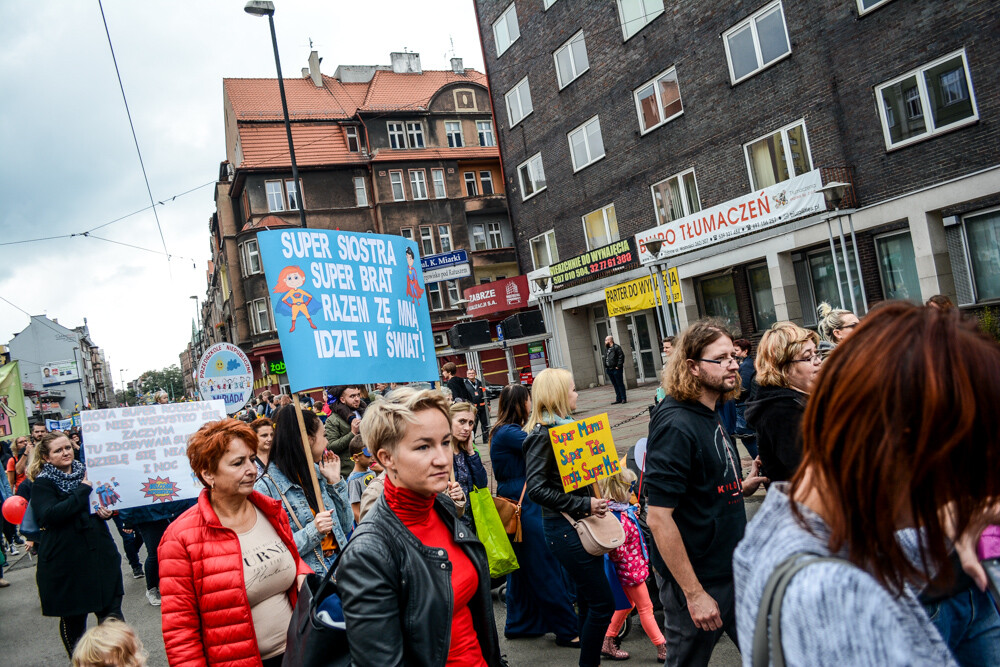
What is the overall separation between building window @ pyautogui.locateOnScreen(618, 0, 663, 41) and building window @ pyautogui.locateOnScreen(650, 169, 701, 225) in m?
4.64

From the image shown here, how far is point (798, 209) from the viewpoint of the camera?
15.8 meters

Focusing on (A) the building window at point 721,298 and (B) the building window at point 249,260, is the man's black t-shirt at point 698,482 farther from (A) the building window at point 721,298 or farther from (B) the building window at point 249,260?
(B) the building window at point 249,260

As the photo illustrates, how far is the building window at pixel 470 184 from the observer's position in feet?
136

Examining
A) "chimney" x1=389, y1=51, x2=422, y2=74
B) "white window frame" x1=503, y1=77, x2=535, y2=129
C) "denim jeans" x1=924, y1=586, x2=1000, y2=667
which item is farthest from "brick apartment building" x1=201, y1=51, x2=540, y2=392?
"denim jeans" x1=924, y1=586, x2=1000, y2=667

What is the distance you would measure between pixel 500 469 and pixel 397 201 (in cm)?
3594

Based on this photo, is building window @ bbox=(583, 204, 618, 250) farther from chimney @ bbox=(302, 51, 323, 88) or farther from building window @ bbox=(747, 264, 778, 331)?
chimney @ bbox=(302, 51, 323, 88)

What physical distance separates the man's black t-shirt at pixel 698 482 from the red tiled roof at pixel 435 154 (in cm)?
3834

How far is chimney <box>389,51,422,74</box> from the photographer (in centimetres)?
4462

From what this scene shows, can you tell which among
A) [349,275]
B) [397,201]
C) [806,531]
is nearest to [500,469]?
[349,275]

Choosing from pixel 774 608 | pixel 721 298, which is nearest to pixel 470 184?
pixel 721 298

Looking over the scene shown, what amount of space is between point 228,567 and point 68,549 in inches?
115

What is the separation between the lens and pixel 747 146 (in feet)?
58.7

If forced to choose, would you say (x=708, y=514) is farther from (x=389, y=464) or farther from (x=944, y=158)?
(x=944, y=158)

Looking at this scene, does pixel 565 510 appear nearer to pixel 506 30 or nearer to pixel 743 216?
pixel 743 216
